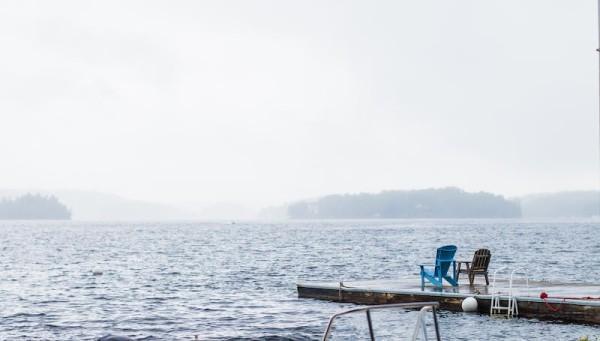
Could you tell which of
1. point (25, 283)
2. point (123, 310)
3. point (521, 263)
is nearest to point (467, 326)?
point (123, 310)

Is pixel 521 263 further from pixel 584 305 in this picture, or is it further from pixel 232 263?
pixel 584 305

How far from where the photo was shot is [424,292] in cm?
2872

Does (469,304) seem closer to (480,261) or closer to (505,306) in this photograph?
(505,306)

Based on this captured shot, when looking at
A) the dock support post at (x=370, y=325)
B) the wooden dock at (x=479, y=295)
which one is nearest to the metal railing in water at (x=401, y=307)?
the dock support post at (x=370, y=325)

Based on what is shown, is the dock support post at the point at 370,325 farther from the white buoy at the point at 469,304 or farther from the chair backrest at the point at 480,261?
the chair backrest at the point at 480,261

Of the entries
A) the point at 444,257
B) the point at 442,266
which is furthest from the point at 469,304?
the point at 442,266

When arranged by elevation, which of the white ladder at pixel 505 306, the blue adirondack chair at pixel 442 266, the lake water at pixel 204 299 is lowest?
the lake water at pixel 204 299

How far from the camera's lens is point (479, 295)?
90.5 feet

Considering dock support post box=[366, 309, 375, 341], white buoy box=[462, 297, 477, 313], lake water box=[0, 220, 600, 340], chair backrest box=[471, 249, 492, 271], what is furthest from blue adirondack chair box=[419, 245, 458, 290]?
dock support post box=[366, 309, 375, 341]

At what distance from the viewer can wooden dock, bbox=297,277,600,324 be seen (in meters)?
25.0

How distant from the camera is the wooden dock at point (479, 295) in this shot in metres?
25.0

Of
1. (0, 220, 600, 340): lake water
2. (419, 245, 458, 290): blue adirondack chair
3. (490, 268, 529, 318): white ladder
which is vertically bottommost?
(0, 220, 600, 340): lake water

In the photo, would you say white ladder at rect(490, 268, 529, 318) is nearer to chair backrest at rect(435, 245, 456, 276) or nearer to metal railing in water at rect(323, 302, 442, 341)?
chair backrest at rect(435, 245, 456, 276)

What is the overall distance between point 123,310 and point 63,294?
9814 mm
